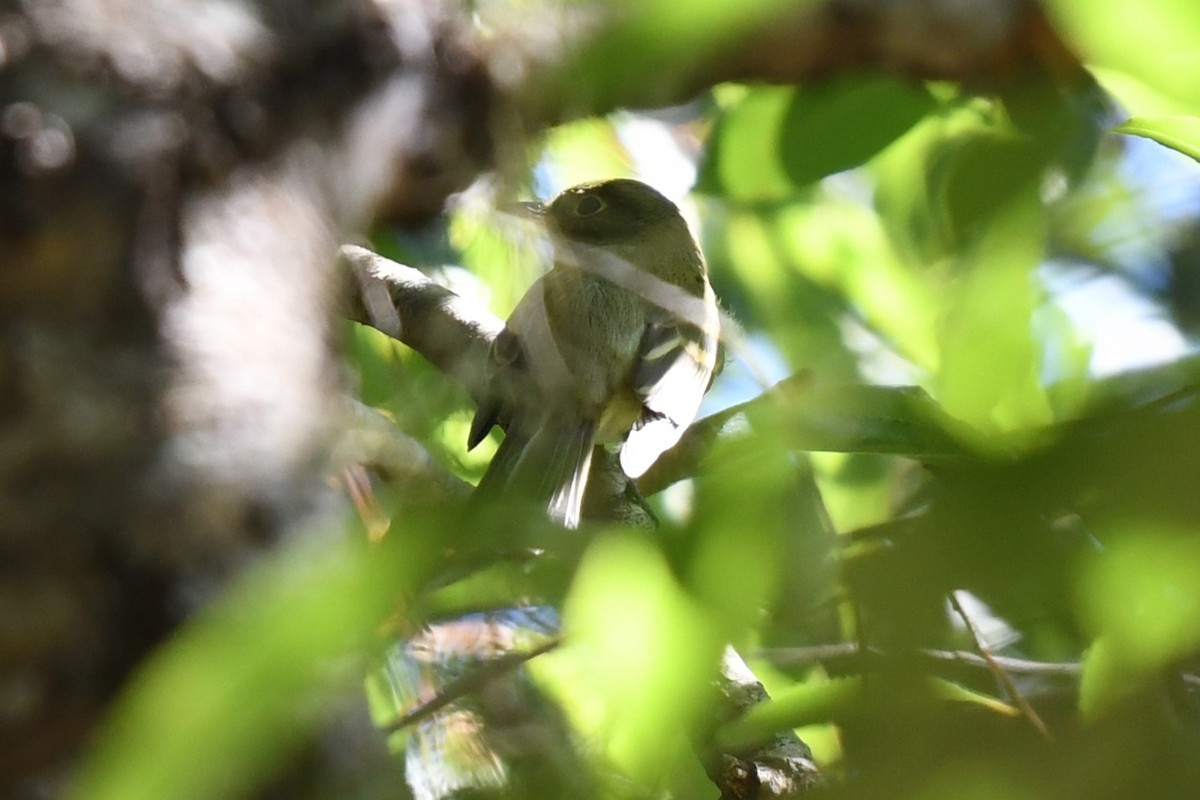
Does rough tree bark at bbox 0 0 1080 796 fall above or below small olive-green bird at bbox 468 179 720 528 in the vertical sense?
above

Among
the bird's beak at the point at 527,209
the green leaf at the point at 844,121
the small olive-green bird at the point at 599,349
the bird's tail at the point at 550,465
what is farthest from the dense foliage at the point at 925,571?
the green leaf at the point at 844,121

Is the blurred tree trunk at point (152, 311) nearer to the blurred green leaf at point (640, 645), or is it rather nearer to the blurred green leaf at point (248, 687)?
the blurred green leaf at point (248, 687)

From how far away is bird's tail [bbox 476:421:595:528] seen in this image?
1873 millimetres

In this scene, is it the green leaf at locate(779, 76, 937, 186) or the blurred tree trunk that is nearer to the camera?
the blurred tree trunk

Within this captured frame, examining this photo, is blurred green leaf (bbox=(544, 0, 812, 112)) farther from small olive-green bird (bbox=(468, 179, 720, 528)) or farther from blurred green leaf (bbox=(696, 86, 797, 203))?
blurred green leaf (bbox=(696, 86, 797, 203))

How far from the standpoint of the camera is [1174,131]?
775mm

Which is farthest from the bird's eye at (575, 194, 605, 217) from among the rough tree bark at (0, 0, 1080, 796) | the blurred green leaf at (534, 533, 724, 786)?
the blurred green leaf at (534, 533, 724, 786)

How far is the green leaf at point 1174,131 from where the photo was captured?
0.77 m

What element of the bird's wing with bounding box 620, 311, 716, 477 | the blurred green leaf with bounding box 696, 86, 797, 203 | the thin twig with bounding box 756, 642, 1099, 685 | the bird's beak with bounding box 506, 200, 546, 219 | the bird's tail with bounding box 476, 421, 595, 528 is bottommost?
the bird's wing with bounding box 620, 311, 716, 477

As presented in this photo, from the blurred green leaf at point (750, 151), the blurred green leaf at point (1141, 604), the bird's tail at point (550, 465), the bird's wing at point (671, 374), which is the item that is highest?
the blurred green leaf at point (1141, 604)

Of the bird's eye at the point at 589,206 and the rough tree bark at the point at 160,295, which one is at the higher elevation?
the rough tree bark at the point at 160,295

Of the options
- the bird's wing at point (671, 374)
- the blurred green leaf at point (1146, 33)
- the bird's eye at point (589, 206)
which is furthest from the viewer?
the bird's eye at point (589, 206)

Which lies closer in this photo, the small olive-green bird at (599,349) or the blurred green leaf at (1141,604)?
the blurred green leaf at (1141,604)

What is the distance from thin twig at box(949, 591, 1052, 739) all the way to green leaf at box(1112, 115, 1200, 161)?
0.34 meters
